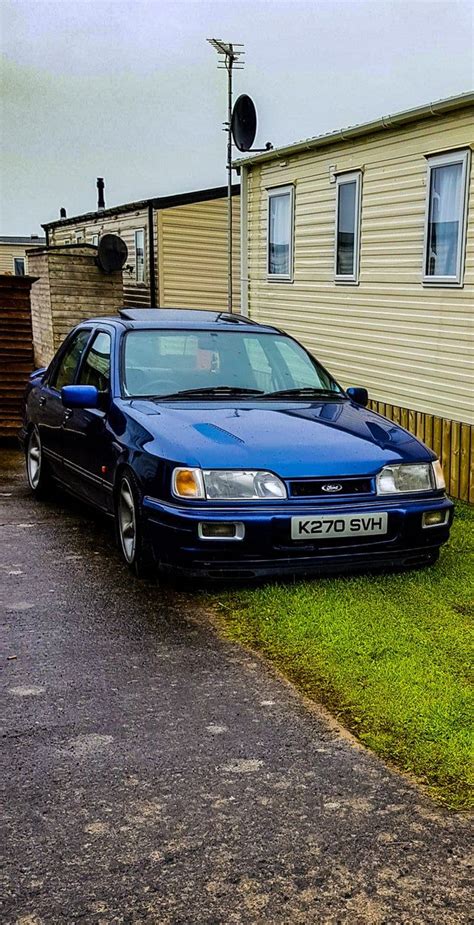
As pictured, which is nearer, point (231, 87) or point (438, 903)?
point (438, 903)

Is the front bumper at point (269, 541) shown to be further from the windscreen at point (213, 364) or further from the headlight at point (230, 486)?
the windscreen at point (213, 364)

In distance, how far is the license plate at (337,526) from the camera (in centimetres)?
505

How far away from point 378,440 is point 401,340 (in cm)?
560

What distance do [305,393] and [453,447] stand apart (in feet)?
8.93

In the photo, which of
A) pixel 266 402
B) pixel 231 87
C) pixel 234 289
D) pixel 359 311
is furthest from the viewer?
pixel 234 289

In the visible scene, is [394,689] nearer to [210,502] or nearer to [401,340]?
[210,502]

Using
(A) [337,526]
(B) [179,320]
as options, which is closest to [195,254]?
(B) [179,320]

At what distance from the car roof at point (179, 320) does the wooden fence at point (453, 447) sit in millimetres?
2398

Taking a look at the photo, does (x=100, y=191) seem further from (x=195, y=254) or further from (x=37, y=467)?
(x=37, y=467)

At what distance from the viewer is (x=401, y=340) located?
11.0 meters

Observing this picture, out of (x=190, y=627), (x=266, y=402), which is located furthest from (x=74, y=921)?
(x=266, y=402)

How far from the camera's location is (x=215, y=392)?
20.8 ft

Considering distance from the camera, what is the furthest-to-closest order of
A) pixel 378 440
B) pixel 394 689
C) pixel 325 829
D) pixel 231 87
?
pixel 231 87, pixel 378 440, pixel 394 689, pixel 325 829

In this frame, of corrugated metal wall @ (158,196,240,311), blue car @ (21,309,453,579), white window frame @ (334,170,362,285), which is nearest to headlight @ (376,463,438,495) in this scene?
blue car @ (21,309,453,579)
